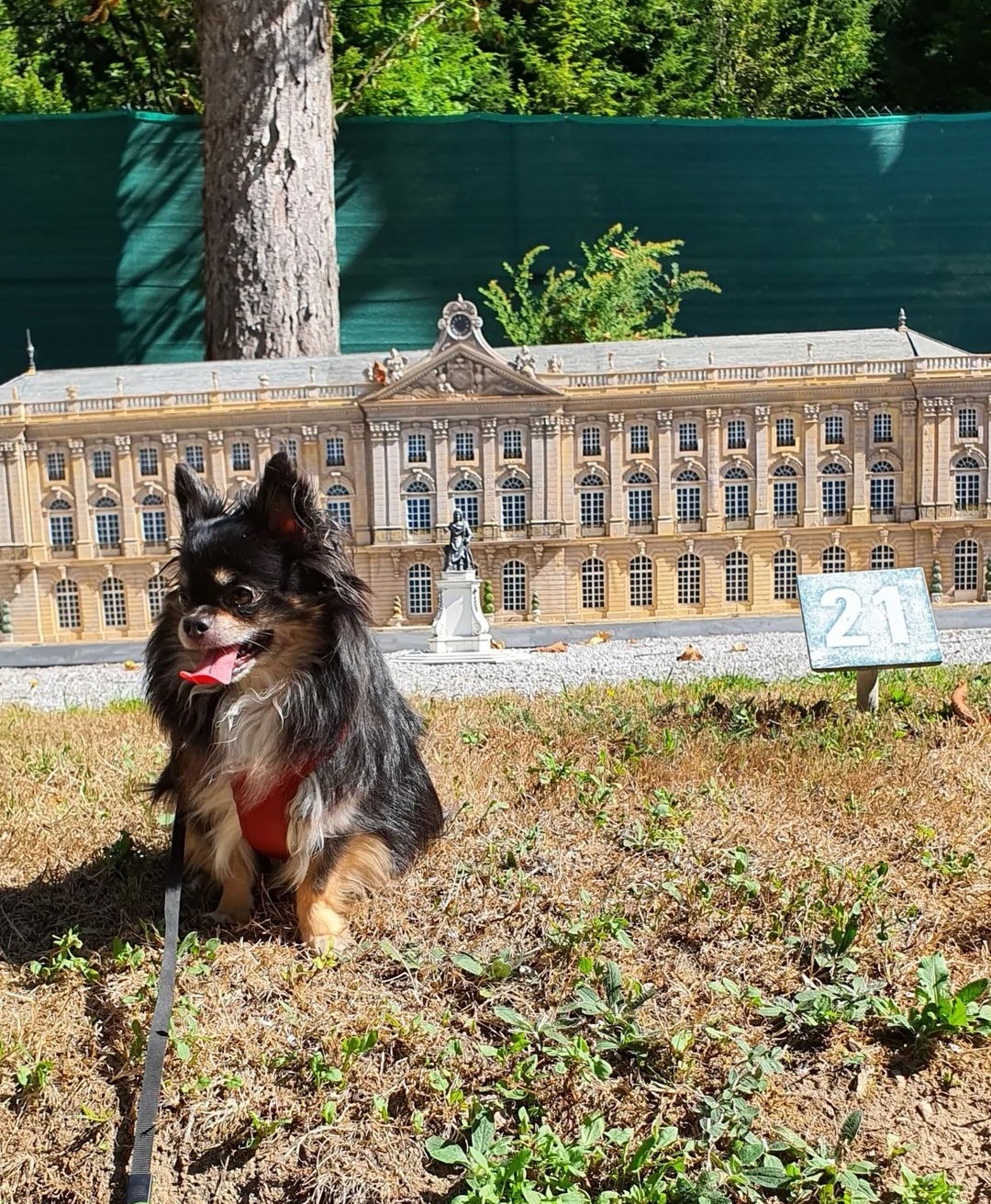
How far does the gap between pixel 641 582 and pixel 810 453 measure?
1.17 m

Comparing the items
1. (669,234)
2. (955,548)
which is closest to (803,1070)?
→ (955,548)

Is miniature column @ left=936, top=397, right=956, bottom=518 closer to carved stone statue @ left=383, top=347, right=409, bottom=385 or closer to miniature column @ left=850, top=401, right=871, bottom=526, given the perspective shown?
miniature column @ left=850, top=401, right=871, bottom=526

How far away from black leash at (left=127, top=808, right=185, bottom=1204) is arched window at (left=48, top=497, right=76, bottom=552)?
389cm

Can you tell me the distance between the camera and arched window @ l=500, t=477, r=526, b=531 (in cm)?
635

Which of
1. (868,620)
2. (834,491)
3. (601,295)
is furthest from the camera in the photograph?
(601,295)

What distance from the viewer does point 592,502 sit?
6.38 meters

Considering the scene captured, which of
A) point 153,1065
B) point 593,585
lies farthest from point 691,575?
point 153,1065

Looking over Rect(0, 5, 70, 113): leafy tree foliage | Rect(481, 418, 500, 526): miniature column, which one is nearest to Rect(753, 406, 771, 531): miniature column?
Rect(481, 418, 500, 526): miniature column

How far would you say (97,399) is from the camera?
6.36 m

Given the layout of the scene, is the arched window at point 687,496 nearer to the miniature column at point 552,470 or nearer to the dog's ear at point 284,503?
the miniature column at point 552,470

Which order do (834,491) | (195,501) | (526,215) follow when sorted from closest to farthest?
1. (195,501)
2. (834,491)
3. (526,215)

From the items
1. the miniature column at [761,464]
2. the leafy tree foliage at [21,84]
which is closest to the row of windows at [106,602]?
the miniature column at [761,464]

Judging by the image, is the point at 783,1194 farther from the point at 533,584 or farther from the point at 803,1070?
the point at 533,584

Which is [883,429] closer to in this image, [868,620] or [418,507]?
[868,620]
